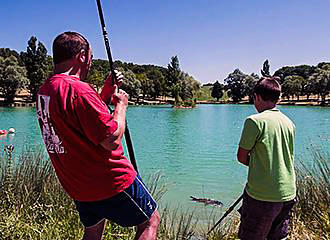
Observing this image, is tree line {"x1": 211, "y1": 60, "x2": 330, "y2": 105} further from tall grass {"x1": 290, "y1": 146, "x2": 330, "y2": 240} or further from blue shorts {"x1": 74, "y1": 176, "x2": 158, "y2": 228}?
blue shorts {"x1": 74, "y1": 176, "x2": 158, "y2": 228}

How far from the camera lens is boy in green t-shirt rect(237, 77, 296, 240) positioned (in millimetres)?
2506

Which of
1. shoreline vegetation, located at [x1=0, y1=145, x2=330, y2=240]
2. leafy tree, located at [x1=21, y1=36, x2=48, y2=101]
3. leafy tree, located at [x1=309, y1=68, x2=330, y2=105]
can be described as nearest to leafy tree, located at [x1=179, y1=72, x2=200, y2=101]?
leafy tree, located at [x1=309, y1=68, x2=330, y2=105]

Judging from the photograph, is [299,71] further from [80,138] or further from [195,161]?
[80,138]

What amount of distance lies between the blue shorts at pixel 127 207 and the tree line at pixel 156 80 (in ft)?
81.9

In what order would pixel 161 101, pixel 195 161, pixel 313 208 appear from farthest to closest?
pixel 161 101
pixel 195 161
pixel 313 208

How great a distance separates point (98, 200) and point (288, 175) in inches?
52.9

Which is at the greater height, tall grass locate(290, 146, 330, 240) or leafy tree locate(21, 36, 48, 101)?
leafy tree locate(21, 36, 48, 101)

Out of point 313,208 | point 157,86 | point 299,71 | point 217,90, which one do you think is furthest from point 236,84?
point 313,208

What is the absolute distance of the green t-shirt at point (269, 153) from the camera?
2498mm

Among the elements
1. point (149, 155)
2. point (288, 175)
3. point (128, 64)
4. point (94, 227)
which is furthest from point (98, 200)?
point (128, 64)

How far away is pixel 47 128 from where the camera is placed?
2061 mm

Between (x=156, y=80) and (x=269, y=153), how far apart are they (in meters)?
83.1

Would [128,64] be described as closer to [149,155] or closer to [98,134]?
[149,155]

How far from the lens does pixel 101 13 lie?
8.27ft
